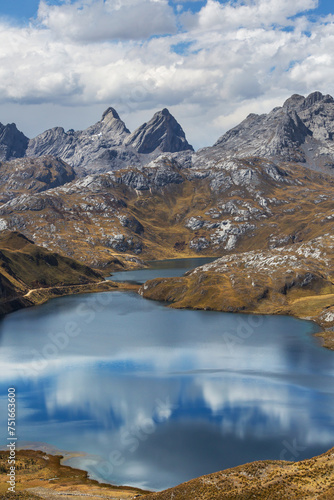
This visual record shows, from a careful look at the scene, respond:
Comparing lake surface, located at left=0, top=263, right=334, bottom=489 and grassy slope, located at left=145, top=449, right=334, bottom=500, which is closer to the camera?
grassy slope, located at left=145, top=449, right=334, bottom=500

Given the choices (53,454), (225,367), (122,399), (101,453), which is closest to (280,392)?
(225,367)

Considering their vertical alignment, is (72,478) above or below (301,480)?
below

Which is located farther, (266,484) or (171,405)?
(171,405)

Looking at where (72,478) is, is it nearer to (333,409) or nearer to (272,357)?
(333,409)

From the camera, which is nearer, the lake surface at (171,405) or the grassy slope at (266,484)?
the grassy slope at (266,484)

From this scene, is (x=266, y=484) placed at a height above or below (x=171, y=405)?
above

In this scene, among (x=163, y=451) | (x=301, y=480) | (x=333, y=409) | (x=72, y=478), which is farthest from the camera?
(x=333, y=409)

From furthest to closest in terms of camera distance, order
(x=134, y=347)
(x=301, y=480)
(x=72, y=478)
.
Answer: (x=134, y=347) < (x=72, y=478) < (x=301, y=480)

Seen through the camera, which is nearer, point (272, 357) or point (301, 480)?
point (301, 480)
